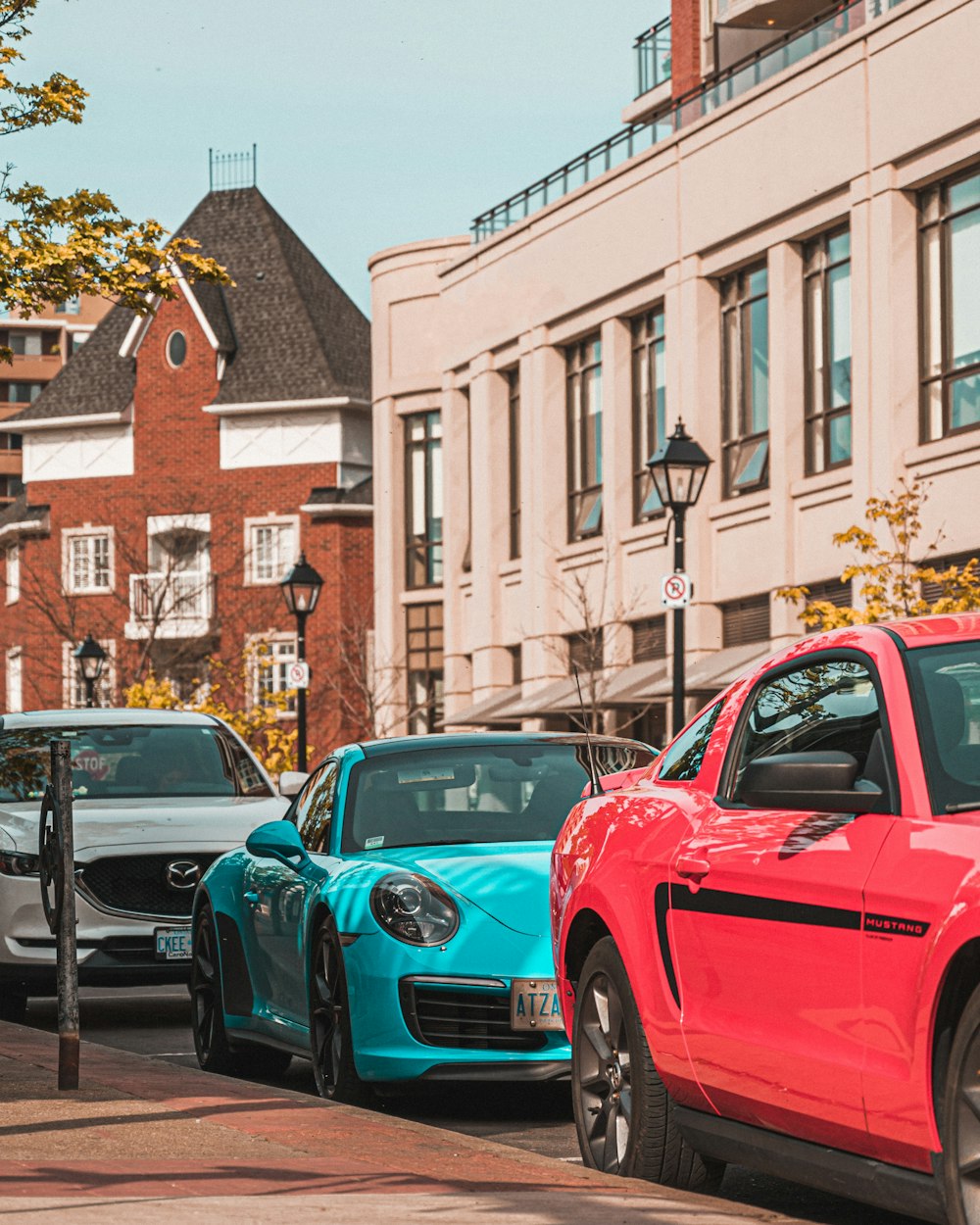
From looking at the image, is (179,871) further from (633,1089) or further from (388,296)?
(388,296)

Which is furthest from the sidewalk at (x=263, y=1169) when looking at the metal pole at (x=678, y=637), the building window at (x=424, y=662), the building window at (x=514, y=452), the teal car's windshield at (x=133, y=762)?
the building window at (x=424, y=662)

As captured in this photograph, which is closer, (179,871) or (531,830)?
(531,830)

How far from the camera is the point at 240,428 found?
6344 centimetres

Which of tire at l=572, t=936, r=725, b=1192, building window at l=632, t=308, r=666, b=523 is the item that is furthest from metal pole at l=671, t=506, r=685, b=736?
building window at l=632, t=308, r=666, b=523

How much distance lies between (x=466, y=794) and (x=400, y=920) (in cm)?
121

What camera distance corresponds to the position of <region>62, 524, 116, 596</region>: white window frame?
65.1 meters

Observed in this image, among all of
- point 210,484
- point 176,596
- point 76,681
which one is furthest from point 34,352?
point 76,681

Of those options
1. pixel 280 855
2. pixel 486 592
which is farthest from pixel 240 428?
pixel 280 855

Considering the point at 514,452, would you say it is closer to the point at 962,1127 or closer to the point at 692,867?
the point at 692,867

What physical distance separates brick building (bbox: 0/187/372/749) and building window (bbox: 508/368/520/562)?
16.7 meters

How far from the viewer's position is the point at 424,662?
162 feet

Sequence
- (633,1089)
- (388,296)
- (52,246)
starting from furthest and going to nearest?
1. (388,296)
2. (52,246)
3. (633,1089)

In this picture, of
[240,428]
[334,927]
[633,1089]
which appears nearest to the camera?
[633,1089]

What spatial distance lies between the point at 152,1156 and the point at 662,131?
31006mm
